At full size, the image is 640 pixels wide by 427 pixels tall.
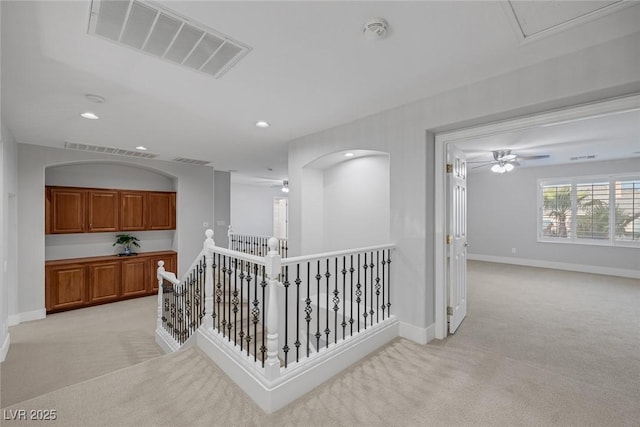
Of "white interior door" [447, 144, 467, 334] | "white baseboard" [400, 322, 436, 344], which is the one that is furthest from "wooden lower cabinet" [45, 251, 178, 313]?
"white interior door" [447, 144, 467, 334]

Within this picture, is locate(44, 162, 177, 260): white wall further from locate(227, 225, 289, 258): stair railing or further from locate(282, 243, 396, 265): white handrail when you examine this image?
locate(282, 243, 396, 265): white handrail

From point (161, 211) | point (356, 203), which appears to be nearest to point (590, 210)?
point (356, 203)

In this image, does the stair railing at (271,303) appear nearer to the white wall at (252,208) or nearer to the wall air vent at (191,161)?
Result: the wall air vent at (191,161)

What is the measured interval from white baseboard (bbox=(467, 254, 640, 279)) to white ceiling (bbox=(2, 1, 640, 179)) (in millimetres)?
6730

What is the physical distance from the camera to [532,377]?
7.66ft

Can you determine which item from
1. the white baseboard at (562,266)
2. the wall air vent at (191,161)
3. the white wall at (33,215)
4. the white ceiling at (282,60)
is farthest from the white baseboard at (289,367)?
the white baseboard at (562,266)

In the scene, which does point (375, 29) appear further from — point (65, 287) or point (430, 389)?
point (65, 287)

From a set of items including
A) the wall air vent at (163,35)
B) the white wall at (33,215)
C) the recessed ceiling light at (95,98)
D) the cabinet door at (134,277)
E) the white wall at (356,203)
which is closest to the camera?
the wall air vent at (163,35)

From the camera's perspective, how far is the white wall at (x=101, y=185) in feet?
17.2

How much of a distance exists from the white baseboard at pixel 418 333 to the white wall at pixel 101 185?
5.55 meters

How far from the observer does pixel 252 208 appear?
11.5 metres

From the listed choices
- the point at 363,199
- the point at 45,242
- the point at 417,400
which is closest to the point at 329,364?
the point at 417,400

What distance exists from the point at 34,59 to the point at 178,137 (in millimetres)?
2197

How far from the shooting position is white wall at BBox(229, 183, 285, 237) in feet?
36.1
